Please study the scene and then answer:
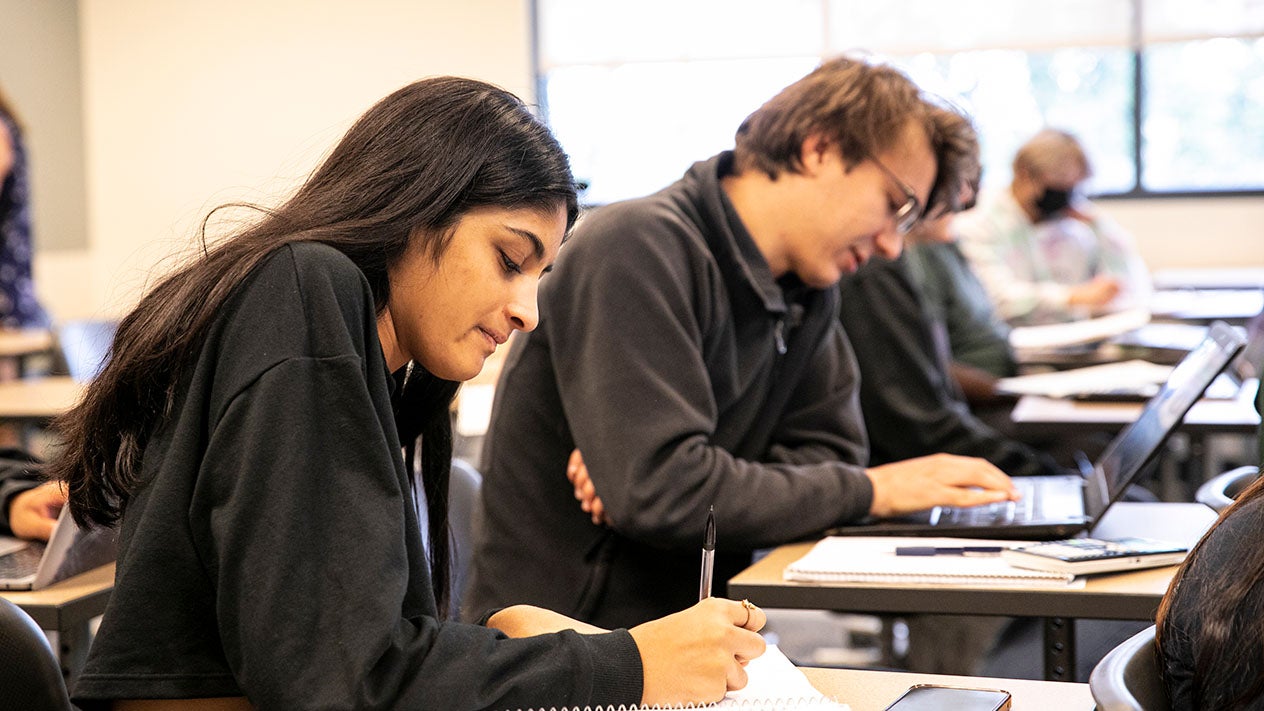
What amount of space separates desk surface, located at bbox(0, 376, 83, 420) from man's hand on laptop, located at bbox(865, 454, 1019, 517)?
189 cm

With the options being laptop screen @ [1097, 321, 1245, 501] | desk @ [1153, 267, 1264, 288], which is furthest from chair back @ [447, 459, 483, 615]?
desk @ [1153, 267, 1264, 288]

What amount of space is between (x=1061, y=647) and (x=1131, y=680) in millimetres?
749

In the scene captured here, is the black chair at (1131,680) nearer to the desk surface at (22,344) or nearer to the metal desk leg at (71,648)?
the metal desk leg at (71,648)

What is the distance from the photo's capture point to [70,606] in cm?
158

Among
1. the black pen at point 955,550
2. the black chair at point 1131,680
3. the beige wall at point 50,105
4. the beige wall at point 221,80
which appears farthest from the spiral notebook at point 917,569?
the beige wall at point 50,105

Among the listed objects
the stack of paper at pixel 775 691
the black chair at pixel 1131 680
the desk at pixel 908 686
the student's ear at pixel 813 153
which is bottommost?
the desk at pixel 908 686

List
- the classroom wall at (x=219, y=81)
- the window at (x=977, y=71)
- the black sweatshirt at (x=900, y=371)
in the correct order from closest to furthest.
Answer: the black sweatshirt at (x=900, y=371) < the window at (x=977, y=71) < the classroom wall at (x=219, y=81)

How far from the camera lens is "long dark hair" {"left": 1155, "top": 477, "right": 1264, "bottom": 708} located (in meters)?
0.80

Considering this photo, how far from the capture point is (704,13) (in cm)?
746

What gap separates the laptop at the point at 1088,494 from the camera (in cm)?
166

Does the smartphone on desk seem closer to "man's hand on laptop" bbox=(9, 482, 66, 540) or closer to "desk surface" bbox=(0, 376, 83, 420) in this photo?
"man's hand on laptop" bbox=(9, 482, 66, 540)

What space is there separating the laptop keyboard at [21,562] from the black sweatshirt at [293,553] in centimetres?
76

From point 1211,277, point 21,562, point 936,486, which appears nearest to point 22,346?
point 21,562

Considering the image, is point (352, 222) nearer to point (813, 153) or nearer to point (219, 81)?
point (813, 153)
